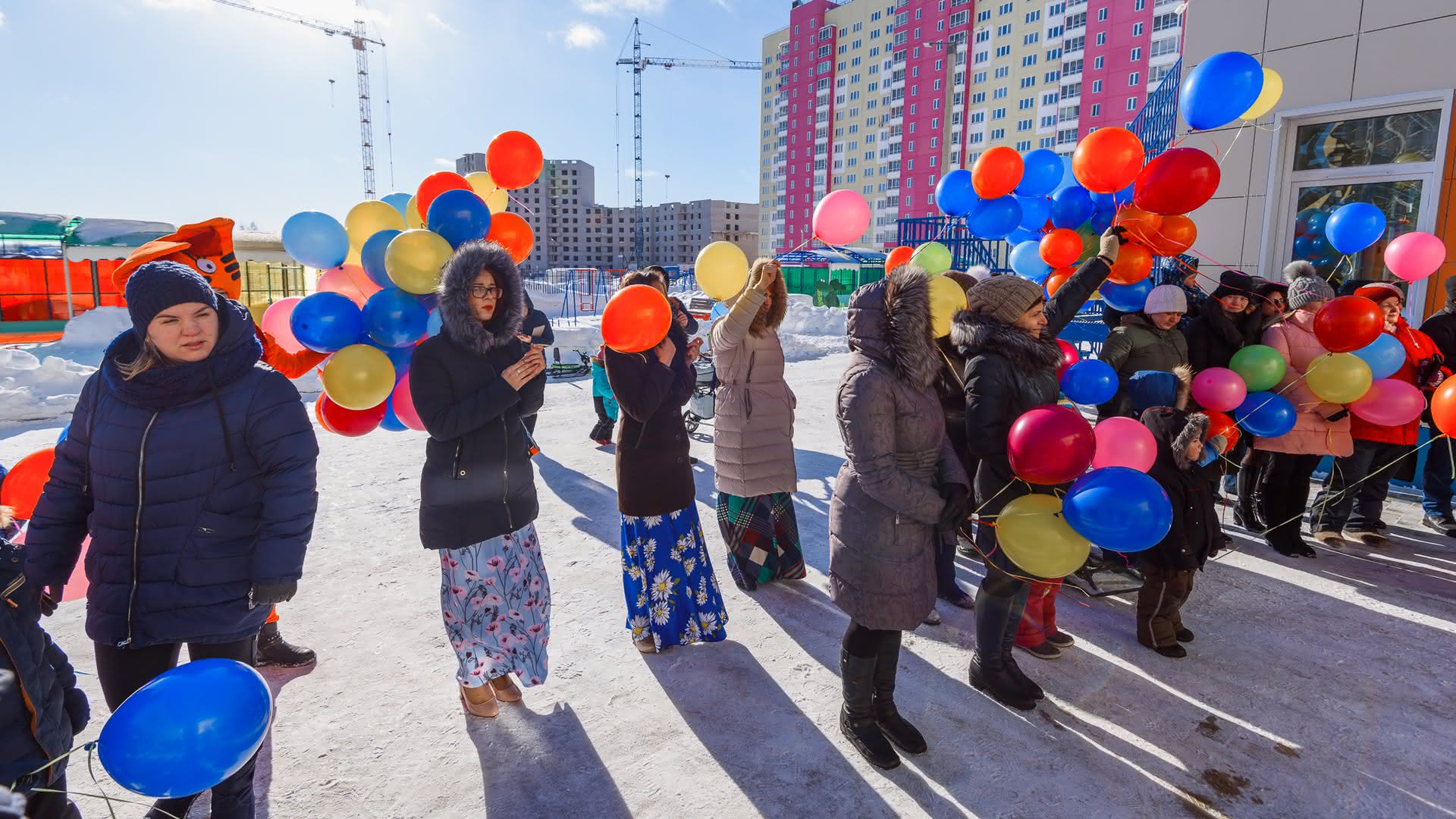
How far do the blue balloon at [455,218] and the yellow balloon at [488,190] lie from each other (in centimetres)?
101

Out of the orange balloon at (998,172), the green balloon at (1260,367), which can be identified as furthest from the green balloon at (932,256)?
the green balloon at (1260,367)

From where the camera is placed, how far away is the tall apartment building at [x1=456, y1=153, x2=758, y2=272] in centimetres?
9306

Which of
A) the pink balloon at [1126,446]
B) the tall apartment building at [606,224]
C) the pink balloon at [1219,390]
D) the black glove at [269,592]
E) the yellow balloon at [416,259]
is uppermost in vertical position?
the tall apartment building at [606,224]

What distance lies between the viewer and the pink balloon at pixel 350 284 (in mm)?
3613

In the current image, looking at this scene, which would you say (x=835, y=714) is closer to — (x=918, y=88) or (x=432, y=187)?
(x=432, y=187)

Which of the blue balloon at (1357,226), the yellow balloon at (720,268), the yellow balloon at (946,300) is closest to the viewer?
the yellow balloon at (946,300)

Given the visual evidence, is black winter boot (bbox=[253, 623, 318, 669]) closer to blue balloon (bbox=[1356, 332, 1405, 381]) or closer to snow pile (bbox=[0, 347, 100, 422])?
blue balloon (bbox=[1356, 332, 1405, 381])

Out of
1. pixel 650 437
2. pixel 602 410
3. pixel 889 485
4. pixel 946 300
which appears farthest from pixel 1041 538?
pixel 602 410

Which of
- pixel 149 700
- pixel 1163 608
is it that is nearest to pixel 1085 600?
pixel 1163 608

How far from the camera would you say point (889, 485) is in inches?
93.4

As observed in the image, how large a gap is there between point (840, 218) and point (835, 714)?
302 centimetres

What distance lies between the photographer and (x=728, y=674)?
3.16 meters

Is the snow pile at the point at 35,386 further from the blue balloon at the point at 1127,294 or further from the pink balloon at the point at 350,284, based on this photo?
the blue balloon at the point at 1127,294

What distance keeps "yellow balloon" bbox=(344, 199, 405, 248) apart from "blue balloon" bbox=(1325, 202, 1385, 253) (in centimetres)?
585
